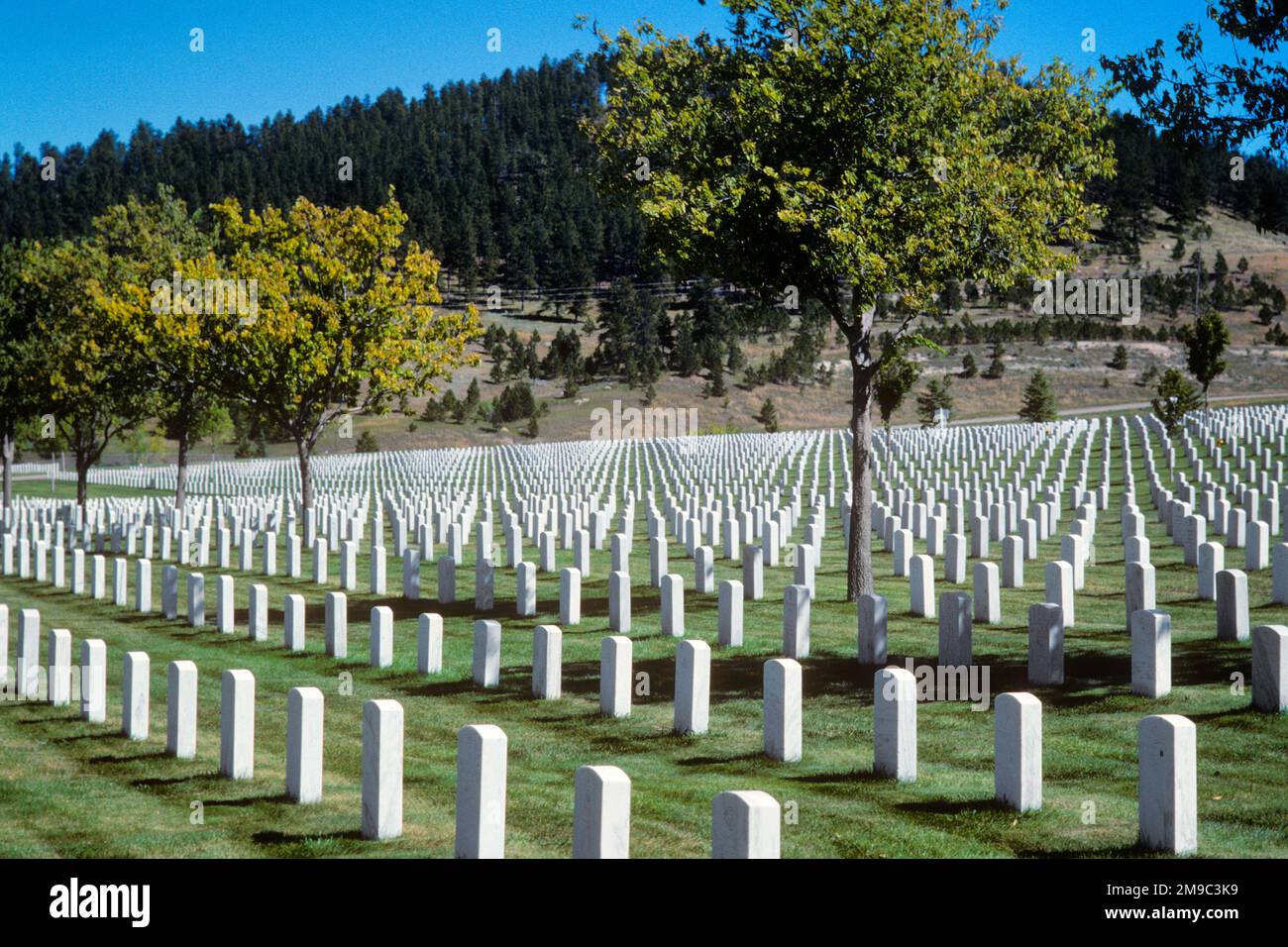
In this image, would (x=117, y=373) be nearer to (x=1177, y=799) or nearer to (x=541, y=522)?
(x=541, y=522)

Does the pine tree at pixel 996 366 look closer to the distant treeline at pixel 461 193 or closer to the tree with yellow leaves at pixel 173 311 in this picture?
the distant treeline at pixel 461 193

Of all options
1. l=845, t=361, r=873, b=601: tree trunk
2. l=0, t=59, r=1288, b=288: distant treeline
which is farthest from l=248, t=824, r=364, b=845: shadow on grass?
l=0, t=59, r=1288, b=288: distant treeline

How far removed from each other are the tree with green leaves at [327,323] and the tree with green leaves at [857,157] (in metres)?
12.3

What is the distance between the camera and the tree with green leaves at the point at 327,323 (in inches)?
1034

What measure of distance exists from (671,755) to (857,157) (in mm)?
7889

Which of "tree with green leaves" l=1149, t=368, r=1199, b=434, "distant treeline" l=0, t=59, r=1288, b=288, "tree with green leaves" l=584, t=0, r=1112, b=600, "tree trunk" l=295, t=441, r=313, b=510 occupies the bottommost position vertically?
"tree trunk" l=295, t=441, r=313, b=510

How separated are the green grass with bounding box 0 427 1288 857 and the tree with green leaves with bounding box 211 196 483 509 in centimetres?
1257

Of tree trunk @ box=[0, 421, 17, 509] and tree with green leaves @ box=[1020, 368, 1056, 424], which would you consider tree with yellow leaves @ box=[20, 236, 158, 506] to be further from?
tree with green leaves @ box=[1020, 368, 1056, 424]

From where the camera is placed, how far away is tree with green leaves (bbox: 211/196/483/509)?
26266 mm

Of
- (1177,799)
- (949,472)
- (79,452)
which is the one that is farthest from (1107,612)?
(79,452)

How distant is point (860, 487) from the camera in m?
15.1

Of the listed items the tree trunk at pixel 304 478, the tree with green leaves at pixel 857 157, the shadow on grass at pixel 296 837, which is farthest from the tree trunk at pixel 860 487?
the tree trunk at pixel 304 478

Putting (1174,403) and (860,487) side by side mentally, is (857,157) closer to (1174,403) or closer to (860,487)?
(860,487)
